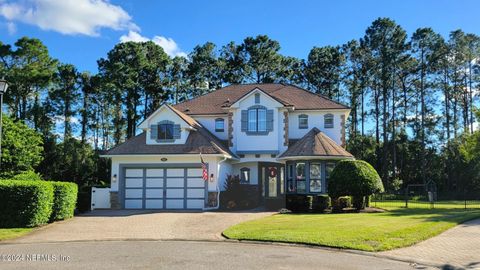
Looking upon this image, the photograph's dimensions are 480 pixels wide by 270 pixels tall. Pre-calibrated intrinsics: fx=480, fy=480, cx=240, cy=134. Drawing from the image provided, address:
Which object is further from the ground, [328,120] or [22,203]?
[328,120]

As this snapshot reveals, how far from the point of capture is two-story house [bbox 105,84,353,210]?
27.0 meters

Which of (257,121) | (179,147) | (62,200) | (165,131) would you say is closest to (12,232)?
(62,200)

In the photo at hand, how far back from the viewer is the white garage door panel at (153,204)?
1069 inches

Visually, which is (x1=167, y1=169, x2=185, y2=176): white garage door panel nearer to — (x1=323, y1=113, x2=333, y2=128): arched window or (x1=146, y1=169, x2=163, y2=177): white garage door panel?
(x1=146, y1=169, x2=163, y2=177): white garage door panel

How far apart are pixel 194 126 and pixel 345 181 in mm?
9767

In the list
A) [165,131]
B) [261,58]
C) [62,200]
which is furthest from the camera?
[261,58]

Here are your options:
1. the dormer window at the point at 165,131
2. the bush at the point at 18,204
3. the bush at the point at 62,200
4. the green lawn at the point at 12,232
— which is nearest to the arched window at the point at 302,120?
the dormer window at the point at 165,131

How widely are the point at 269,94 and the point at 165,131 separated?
7.12 m

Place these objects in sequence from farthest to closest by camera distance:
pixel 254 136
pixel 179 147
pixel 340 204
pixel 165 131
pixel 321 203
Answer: pixel 254 136
pixel 165 131
pixel 179 147
pixel 321 203
pixel 340 204

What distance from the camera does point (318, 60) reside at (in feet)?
183

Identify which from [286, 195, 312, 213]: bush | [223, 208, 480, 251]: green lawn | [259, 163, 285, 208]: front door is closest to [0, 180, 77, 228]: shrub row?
[223, 208, 480, 251]: green lawn

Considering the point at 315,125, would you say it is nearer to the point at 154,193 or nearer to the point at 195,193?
the point at 195,193

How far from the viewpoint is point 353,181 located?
23.8 metres

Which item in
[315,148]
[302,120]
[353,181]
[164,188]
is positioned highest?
[302,120]
